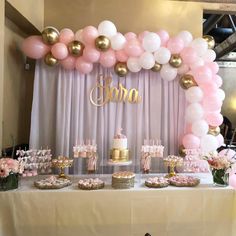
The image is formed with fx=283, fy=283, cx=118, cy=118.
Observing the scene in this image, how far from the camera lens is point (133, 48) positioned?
3.32m

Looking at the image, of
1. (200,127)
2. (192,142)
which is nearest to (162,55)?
(200,127)

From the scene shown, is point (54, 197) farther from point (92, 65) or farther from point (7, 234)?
point (92, 65)

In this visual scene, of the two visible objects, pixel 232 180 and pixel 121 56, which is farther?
pixel 121 56

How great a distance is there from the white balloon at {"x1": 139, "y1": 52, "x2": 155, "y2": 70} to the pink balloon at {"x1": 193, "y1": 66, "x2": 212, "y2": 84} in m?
0.55

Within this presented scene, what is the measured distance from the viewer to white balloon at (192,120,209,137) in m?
3.37

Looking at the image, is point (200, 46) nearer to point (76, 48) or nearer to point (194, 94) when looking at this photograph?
point (194, 94)

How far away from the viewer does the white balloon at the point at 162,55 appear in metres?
3.35

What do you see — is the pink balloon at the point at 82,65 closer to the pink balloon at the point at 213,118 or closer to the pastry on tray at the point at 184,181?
the pink balloon at the point at 213,118

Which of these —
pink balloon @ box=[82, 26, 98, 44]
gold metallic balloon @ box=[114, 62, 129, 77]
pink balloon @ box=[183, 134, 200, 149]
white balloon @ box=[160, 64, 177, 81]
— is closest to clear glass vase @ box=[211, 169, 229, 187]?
pink balloon @ box=[183, 134, 200, 149]

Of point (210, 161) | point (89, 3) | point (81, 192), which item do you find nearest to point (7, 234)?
point (81, 192)

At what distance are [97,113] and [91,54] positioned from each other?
849mm

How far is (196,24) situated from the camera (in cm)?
404

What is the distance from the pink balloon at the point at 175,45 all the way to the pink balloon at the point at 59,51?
1.25 m

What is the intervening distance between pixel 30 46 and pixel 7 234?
6.88ft
